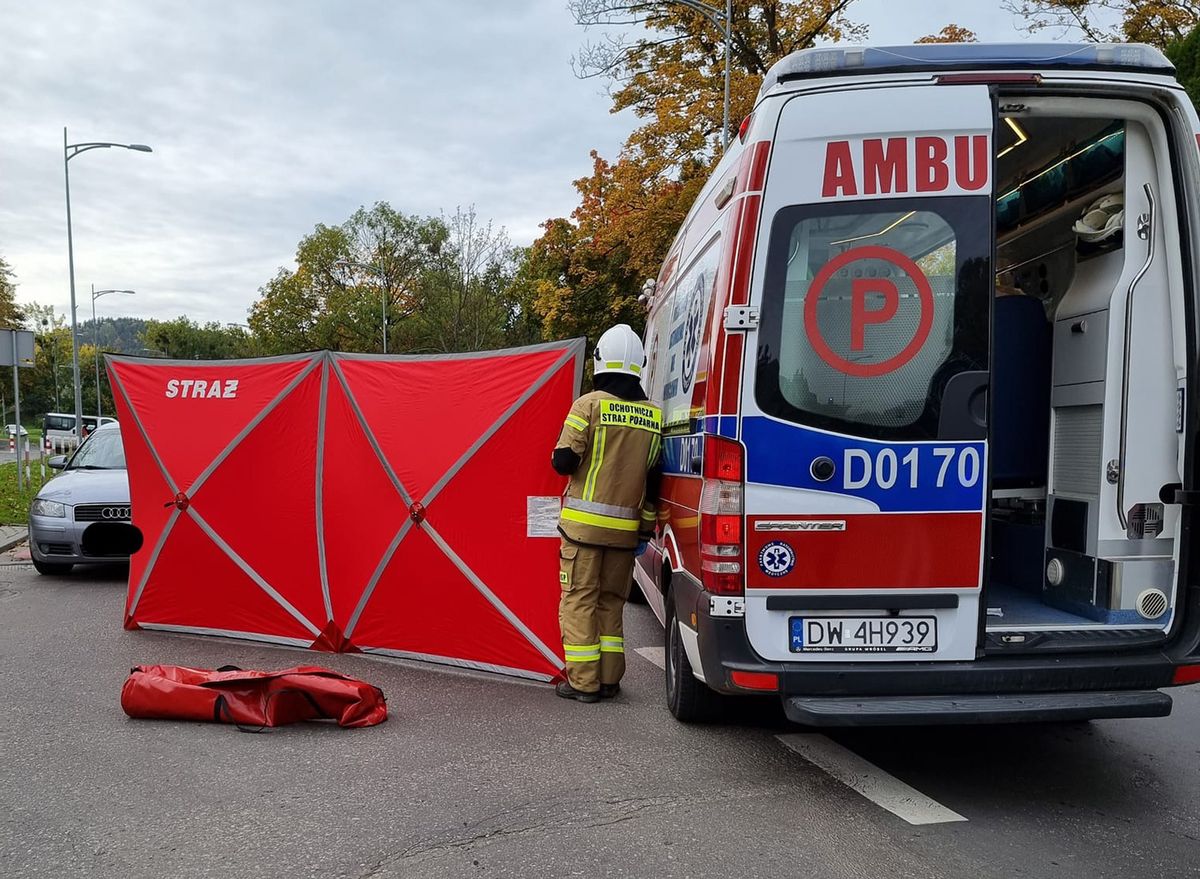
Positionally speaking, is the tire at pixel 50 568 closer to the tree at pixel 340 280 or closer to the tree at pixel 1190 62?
the tree at pixel 1190 62

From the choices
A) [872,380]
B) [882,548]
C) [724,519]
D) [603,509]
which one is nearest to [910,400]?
[872,380]

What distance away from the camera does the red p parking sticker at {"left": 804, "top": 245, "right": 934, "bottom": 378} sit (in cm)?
377

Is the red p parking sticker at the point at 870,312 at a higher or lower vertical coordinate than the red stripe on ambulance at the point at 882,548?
higher

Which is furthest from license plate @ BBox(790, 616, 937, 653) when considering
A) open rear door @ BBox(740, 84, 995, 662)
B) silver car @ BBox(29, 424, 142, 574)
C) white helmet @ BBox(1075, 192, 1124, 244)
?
silver car @ BBox(29, 424, 142, 574)

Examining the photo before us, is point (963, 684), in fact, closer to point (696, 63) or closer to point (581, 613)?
point (581, 613)

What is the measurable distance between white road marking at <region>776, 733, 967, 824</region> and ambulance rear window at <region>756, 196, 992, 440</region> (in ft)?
4.88

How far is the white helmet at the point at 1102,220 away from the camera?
4.10 meters

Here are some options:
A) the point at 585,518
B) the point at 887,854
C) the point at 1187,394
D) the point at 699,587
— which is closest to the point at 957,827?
the point at 887,854

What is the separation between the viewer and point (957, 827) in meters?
3.57

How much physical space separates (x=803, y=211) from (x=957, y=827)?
2419 mm

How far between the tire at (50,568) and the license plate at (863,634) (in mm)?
8413

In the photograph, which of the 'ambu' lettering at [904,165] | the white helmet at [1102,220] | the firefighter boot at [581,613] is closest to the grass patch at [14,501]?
the firefighter boot at [581,613]

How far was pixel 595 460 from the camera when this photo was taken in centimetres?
516

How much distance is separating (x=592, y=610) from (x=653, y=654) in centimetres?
136
